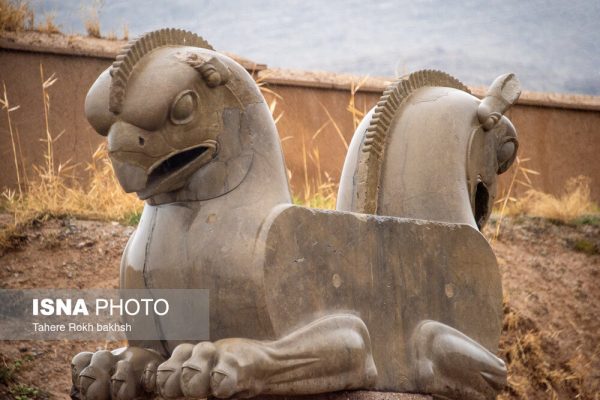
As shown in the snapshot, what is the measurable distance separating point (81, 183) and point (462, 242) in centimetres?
528

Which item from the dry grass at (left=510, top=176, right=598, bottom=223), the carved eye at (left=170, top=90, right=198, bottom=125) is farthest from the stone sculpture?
the dry grass at (left=510, top=176, right=598, bottom=223)

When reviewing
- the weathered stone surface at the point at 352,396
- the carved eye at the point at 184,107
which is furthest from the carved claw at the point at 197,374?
the carved eye at the point at 184,107

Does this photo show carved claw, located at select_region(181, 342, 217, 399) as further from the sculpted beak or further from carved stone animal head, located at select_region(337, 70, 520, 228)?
carved stone animal head, located at select_region(337, 70, 520, 228)

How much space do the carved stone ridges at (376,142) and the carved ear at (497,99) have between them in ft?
1.12

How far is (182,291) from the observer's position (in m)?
3.48

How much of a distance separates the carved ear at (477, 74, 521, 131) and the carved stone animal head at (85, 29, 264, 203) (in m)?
1.32

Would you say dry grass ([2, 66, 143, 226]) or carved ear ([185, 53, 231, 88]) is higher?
carved ear ([185, 53, 231, 88])

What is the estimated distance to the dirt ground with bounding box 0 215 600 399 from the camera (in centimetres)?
598

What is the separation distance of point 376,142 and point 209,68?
3.68 feet

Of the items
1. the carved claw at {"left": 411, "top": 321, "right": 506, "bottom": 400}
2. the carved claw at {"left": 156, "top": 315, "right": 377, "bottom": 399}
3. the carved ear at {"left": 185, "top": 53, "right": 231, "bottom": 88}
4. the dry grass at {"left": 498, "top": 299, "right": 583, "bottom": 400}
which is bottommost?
the dry grass at {"left": 498, "top": 299, "right": 583, "bottom": 400}

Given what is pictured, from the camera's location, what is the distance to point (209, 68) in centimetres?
351

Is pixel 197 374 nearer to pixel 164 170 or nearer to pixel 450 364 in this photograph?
pixel 164 170

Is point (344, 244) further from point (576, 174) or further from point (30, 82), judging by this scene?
point (576, 174)

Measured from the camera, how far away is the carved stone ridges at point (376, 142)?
4.34 m
